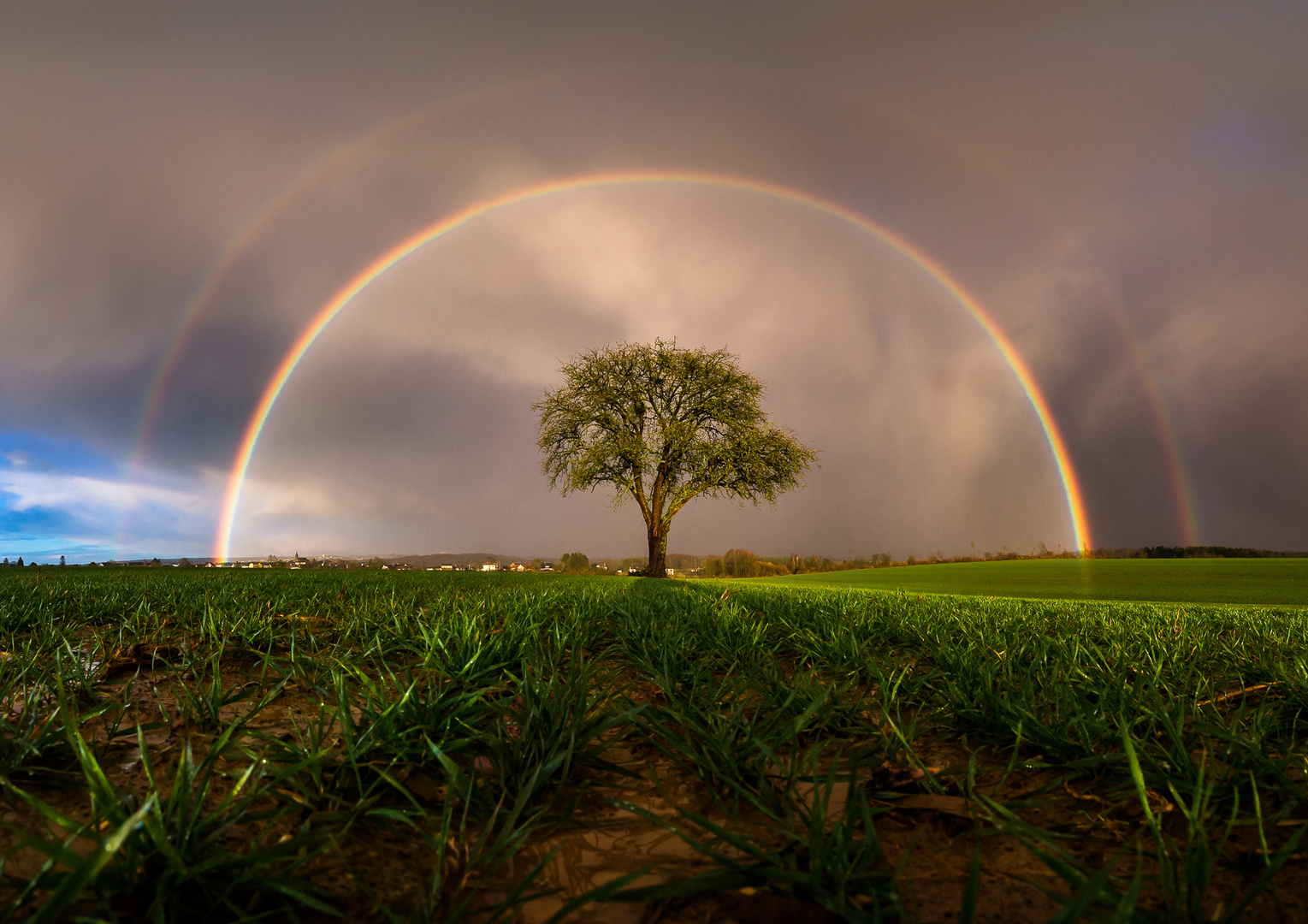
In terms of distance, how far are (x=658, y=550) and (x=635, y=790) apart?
29.0 metres

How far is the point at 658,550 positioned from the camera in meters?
30.6

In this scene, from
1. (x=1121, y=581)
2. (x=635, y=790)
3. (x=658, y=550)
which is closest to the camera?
(x=635, y=790)

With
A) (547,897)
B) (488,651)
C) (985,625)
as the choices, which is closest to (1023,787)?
(547,897)

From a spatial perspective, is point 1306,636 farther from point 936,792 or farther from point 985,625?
point 936,792

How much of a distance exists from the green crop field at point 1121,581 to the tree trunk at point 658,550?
5.95m

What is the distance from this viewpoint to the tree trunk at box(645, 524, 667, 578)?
30.1 m

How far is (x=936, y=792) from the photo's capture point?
1729 mm

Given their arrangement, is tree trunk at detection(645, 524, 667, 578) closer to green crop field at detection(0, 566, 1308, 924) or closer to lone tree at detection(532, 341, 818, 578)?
lone tree at detection(532, 341, 818, 578)

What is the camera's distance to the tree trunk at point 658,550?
30.1 metres

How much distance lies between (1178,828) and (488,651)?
8.45ft

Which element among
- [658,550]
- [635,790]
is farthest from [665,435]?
[635,790]

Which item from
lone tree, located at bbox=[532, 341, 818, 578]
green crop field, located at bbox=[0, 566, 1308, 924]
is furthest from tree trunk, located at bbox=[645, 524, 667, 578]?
green crop field, located at bbox=[0, 566, 1308, 924]

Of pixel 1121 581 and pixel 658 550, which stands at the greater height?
pixel 658 550

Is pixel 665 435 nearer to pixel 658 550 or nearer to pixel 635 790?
pixel 658 550
